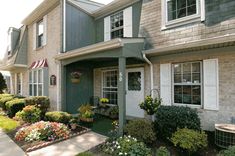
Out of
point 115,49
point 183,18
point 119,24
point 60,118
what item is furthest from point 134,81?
point 60,118

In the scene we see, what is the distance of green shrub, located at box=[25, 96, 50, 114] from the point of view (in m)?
10.3

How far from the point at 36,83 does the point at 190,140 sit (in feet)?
35.1

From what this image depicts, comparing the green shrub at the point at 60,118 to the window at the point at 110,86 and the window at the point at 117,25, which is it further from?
the window at the point at 117,25

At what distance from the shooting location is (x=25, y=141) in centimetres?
662

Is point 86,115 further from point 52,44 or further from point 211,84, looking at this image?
point 52,44

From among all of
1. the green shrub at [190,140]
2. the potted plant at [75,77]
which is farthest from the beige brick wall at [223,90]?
the potted plant at [75,77]

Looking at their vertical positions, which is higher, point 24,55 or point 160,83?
point 24,55

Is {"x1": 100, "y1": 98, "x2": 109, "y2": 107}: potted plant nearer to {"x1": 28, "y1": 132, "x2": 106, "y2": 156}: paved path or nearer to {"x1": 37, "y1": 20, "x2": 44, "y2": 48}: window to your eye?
{"x1": 28, "y1": 132, "x2": 106, "y2": 156}: paved path

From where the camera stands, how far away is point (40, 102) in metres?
10.6

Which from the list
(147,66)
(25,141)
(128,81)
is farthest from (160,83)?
(25,141)

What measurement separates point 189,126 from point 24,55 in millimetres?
13499

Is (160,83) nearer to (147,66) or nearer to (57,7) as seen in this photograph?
(147,66)

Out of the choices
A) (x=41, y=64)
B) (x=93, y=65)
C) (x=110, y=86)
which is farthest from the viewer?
(x=41, y=64)

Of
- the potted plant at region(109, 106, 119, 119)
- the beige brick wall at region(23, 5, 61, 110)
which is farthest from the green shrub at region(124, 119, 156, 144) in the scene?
the beige brick wall at region(23, 5, 61, 110)
